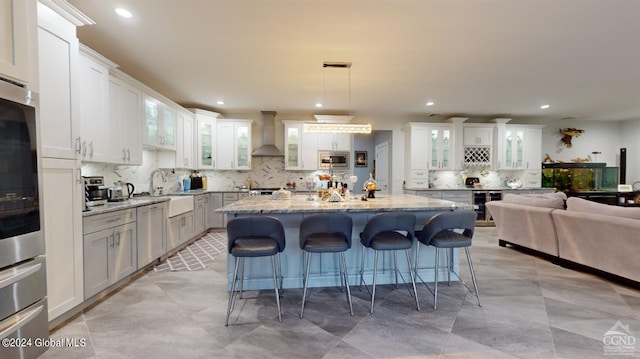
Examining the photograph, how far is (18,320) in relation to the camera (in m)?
1.67

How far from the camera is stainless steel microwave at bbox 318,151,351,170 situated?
655 centimetres

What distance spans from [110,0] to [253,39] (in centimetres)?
125

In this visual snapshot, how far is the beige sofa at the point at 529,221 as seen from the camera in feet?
12.8

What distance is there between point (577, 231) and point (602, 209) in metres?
0.36

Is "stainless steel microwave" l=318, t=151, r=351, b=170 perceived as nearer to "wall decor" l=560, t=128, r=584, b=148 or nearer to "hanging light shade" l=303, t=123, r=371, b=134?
"hanging light shade" l=303, t=123, r=371, b=134

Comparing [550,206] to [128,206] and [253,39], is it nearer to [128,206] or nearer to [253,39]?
[253,39]

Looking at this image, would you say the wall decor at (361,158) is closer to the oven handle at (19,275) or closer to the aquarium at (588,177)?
the aquarium at (588,177)

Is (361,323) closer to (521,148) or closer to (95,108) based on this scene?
(95,108)

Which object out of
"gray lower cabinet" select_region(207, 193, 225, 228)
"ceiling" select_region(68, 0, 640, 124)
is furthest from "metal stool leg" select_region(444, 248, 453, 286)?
"gray lower cabinet" select_region(207, 193, 225, 228)

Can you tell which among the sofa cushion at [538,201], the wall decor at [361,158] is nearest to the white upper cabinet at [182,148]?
the wall decor at [361,158]

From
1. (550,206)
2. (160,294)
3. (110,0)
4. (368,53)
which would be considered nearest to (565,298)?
(550,206)

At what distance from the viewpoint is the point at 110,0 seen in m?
2.43

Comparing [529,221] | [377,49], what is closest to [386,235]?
[377,49]

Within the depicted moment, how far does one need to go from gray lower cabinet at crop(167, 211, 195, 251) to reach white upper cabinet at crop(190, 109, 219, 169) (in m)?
1.51
